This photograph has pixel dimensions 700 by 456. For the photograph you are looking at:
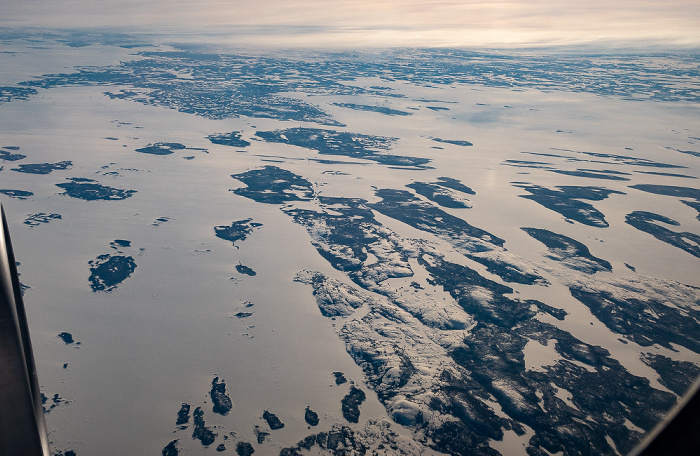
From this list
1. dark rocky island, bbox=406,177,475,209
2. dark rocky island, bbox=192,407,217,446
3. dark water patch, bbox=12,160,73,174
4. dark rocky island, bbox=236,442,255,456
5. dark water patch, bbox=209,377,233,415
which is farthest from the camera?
dark water patch, bbox=12,160,73,174

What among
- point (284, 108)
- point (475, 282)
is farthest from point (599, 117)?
point (475, 282)

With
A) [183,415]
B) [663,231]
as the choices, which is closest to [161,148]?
[183,415]

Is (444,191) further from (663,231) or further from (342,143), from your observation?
(342,143)

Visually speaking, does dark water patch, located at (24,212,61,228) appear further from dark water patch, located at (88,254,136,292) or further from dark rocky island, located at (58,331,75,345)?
dark rocky island, located at (58,331,75,345)

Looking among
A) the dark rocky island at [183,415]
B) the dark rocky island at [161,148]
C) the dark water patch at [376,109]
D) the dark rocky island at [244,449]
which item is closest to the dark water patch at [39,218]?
the dark rocky island at [161,148]

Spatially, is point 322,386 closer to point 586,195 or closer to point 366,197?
point 366,197

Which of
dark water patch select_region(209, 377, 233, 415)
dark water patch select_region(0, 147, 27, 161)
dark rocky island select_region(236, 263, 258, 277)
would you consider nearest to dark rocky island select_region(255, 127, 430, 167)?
dark water patch select_region(0, 147, 27, 161)
